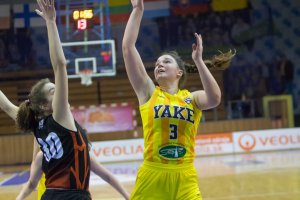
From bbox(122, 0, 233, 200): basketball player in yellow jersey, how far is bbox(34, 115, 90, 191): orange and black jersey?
0.60 meters

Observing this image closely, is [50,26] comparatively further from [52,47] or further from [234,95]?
[234,95]

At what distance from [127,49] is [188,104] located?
57 cm

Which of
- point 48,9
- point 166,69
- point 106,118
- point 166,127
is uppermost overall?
point 48,9

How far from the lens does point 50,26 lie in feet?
8.22

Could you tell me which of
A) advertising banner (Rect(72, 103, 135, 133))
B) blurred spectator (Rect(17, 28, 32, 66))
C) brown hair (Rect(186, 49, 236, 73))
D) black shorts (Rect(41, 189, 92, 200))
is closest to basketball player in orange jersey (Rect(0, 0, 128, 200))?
black shorts (Rect(41, 189, 92, 200))

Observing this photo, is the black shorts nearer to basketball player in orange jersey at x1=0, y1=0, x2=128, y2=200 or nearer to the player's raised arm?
basketball player in orange jersey at x1=0, y1=0, x2=128, y2=200

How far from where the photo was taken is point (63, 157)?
253cm

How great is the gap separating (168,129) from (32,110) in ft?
3.03

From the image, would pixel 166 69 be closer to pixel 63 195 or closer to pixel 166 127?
pixel 166 127

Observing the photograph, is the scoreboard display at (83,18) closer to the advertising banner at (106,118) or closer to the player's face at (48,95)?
the advertising banner at (106,118)

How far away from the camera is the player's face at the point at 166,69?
10.4 feet

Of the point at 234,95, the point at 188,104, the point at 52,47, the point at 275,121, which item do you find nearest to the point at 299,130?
the point at 275,121

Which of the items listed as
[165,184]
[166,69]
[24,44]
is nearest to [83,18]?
[24,44]

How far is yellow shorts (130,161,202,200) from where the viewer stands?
9.81ft
